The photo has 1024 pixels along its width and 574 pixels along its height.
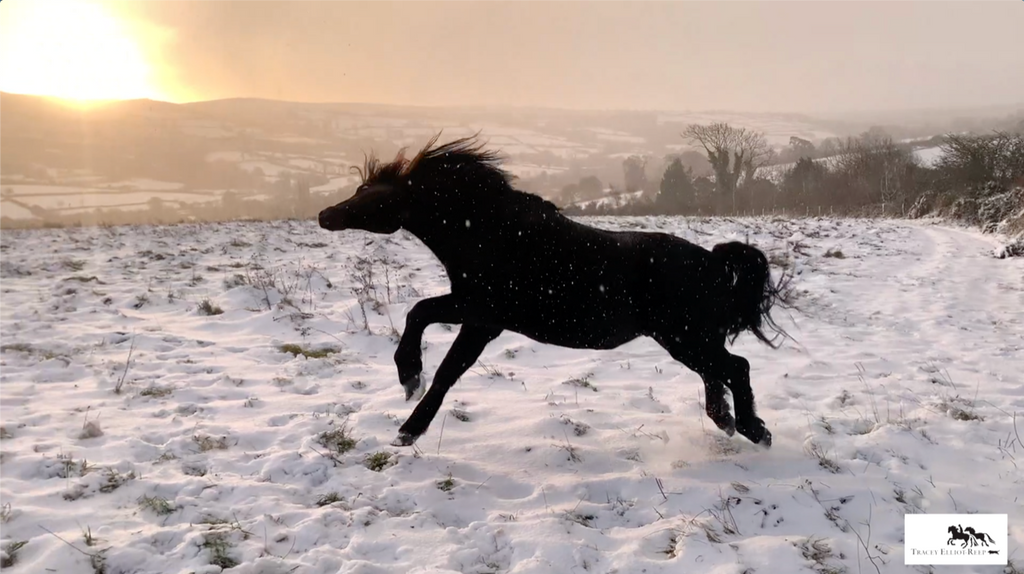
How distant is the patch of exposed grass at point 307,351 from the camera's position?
5.88 metres

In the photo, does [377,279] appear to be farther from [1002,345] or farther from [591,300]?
[1002,345]

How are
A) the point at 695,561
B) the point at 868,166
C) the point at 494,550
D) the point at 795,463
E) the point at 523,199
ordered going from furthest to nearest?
the point at 868,166
the point at 523,199
the point at 795,463
the point at 494,550
the point at 695,561

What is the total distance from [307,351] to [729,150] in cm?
1324

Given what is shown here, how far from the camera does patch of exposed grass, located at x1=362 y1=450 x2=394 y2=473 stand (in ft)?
11.9

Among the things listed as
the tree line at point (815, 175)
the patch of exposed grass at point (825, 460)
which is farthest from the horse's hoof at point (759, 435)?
the tree line at point (815, 175)

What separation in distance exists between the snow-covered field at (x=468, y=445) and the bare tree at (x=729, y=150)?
7857mm

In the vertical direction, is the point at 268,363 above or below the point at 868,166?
below

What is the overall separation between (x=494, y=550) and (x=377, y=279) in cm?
686

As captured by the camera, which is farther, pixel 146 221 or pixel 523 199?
pixel 146 221

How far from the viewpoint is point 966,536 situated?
9.04 ft

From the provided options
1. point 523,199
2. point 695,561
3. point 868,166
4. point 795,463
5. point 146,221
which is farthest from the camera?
point 868,166

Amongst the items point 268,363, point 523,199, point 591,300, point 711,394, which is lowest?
point 268,363

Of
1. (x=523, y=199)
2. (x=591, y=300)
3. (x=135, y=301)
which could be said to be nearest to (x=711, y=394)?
(x=591, y=300)

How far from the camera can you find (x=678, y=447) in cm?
394
